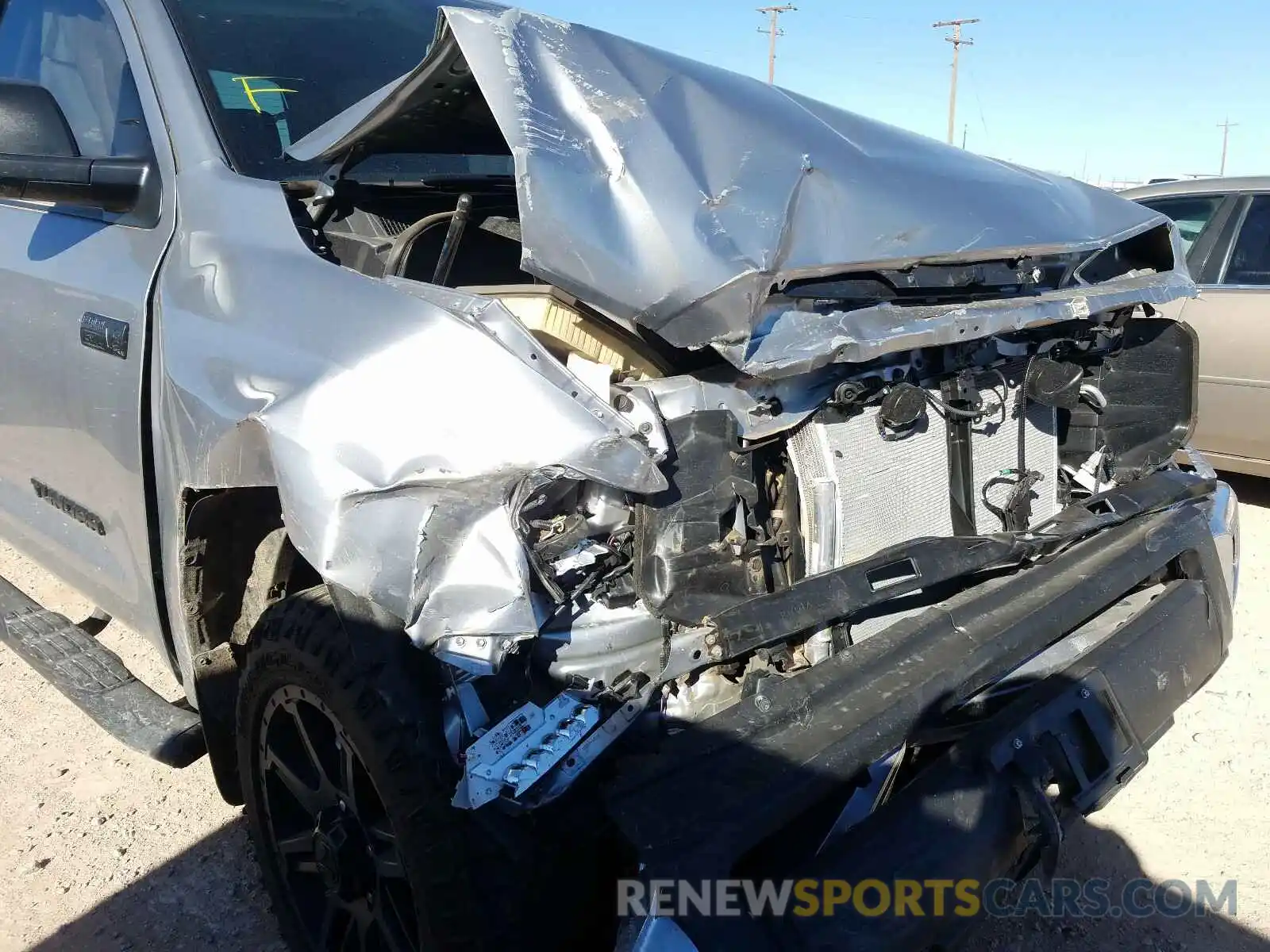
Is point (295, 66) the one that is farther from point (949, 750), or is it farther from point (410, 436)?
point (949, 750)

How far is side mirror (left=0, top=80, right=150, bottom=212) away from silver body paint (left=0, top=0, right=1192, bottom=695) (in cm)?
14

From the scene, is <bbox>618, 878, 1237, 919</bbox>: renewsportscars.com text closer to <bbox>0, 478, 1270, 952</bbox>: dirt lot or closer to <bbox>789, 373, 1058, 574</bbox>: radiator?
<bbox>789, 373, 1058, 574</bbox>: radiator

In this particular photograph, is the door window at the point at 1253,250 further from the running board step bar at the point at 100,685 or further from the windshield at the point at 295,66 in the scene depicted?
the running board step bar at the point at 100,685

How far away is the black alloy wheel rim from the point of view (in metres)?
1.81

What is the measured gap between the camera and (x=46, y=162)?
2.15 meters

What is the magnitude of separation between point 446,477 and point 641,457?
34 centimetres

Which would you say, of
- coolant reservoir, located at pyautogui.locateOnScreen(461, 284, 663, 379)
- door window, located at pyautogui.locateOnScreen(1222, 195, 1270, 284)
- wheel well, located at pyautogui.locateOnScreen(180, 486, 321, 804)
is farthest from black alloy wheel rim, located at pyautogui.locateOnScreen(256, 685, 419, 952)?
door window, located at pyautogui.locateOnScreen(1222, 195, 1270, 284)

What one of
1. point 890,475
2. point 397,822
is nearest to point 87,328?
point 397,822

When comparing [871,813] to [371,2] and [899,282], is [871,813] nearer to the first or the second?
[899,282]

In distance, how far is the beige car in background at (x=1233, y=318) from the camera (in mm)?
4773

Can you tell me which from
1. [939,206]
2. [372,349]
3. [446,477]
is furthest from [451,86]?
[939,206]

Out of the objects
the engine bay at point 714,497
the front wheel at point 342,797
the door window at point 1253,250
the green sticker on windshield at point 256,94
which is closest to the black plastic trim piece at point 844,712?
the engine bay at point 714,497

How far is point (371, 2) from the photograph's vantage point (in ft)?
9.95

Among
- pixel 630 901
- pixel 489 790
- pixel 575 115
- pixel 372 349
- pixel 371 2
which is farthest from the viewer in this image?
pixel 371 2
